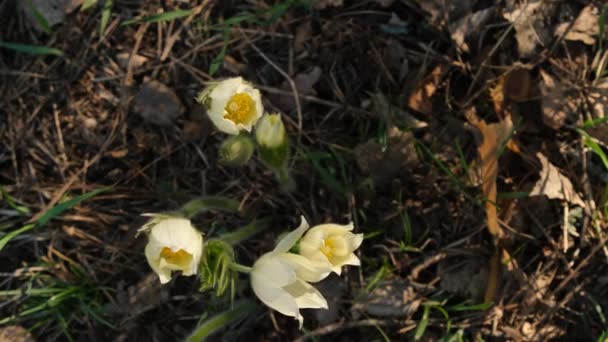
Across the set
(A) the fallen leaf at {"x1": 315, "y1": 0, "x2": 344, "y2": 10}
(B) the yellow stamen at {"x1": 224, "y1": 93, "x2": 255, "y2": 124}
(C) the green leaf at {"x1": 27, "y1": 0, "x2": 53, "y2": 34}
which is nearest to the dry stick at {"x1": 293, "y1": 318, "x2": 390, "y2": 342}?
(B) the yellow stamen at {"x1": 224, "y1": 93, "x2": 255, "y2": 124}

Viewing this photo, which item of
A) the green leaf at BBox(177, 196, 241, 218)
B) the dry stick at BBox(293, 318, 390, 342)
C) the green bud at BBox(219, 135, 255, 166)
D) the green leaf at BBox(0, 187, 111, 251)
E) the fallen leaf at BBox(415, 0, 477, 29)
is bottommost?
the dry stick at BBox(293, 318, 390, 342)

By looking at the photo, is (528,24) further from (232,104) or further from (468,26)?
(232,104)

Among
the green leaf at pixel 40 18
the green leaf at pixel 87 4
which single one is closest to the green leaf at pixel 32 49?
the green leaf at pixel 40 18

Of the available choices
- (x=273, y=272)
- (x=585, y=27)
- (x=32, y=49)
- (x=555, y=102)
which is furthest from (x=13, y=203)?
(x=585, y=27)

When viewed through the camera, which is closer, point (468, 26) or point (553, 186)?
point (553, 186)

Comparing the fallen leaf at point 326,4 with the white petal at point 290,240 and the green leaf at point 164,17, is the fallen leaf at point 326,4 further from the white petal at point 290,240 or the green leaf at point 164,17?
the white petal at point 290,240

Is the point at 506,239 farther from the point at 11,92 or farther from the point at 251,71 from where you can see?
the point at 11,92

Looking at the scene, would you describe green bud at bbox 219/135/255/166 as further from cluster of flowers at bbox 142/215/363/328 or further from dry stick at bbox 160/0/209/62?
dry stick at bbox 160/0/209/62

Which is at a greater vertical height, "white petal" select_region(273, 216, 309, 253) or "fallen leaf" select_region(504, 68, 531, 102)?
"fallen leaf" select_region(504, 68, 531, 102)
